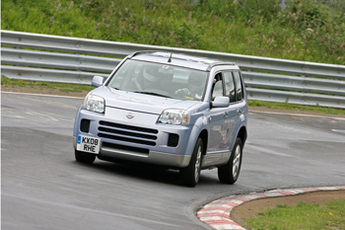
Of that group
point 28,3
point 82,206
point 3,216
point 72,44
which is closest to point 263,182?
point 82,206

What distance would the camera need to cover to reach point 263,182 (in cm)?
1148

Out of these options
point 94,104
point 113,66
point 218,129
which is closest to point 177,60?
point 218,129

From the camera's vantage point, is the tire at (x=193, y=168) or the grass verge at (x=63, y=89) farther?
the grass verge at (x=63, y=89)

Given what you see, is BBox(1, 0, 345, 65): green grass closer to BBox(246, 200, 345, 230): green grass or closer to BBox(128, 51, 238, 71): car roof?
BBox(128, 51, 238, 71): car roof

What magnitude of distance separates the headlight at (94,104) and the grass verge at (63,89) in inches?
317

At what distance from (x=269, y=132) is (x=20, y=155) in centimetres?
832

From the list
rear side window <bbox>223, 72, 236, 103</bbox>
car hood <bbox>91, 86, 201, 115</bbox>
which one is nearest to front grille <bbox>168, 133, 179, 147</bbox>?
car hood <bbox>91, 86, 201, 115</bbox>

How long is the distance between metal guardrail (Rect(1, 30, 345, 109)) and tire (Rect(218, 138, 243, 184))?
8.91 m

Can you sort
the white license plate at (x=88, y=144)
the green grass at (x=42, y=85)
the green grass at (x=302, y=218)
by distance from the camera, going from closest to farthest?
the green grass at (x=302, y=218), the white license plate at (x=88, y=144), the green grass at (x=42, y=85)

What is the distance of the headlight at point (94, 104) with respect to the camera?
31.5 feet

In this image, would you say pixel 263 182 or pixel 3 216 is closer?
pixel 3 216

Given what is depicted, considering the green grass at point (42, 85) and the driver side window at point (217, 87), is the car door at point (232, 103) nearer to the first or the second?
the driver side window at point (217, 87)

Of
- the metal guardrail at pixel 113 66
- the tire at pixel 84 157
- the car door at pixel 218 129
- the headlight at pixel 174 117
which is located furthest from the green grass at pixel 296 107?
the headlight at pixel 174 117

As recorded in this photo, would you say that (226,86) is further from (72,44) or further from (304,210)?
(72,44)
